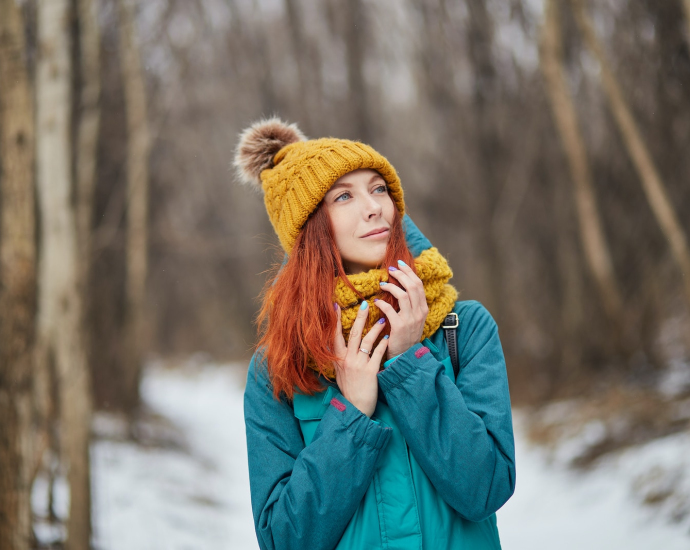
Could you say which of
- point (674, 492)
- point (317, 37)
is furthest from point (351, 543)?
point (317, 37)

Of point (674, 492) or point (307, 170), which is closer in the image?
point (307, 170)

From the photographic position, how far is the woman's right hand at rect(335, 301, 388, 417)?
160 centimetres

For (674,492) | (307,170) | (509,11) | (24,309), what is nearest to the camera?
(307,170)

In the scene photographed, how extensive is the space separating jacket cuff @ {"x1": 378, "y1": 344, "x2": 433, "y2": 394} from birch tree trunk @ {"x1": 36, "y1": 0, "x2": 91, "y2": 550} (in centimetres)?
268

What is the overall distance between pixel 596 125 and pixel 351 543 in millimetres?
8007

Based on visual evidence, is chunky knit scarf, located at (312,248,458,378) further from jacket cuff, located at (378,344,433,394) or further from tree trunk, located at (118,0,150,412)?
tree trunk, located at (118,0,150,412)

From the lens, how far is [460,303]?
6.05 ft

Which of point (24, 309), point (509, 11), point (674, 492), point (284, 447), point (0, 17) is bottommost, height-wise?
point (674, 492)

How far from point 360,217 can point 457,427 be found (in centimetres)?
64

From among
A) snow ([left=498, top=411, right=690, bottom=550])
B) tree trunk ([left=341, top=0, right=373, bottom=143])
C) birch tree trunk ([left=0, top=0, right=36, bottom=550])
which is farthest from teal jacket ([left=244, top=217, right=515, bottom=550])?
tree trunk ([left=341, top=0, right=373, bottom=143])

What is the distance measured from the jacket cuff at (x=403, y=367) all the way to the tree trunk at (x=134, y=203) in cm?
662

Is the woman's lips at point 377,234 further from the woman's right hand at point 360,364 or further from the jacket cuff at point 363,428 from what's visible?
the jacket cuff at point 363,428

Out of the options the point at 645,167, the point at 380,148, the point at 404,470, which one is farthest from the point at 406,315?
the point at 380,148

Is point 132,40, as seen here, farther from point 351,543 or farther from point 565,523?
point 351,543
